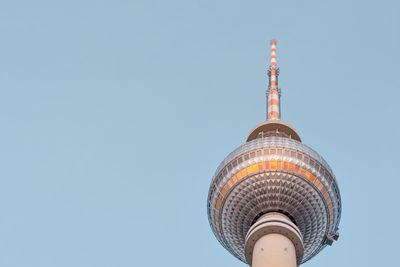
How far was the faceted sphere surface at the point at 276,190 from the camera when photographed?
5675 centimetres

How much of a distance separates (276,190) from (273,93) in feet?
66.5

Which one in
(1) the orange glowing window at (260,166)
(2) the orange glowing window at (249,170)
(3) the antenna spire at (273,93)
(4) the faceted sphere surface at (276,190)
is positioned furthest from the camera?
(3) the antenna spire at (273,93)

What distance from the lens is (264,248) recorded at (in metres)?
53.1

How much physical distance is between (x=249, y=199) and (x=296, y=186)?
4.19 m

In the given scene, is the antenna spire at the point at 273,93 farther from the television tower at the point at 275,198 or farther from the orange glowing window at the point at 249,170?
the orange glowing window at the point at 249,170

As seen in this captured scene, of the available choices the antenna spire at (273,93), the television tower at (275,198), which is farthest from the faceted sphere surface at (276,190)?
the antenna spire at (273,93)

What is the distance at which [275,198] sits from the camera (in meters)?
56.8

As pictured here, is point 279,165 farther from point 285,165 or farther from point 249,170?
point 249,170

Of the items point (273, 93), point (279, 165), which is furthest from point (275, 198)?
point (273, 93)

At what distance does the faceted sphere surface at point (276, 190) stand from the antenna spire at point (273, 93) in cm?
1200

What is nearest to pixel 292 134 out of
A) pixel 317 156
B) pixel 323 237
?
pixel 317 156

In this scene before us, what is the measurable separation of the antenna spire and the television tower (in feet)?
39.1

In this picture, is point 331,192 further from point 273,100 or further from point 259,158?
point 273,100

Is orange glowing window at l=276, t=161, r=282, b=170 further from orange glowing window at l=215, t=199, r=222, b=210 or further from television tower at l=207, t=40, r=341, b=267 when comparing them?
orange glowing window at l=215, t=199, r=222, b=210
